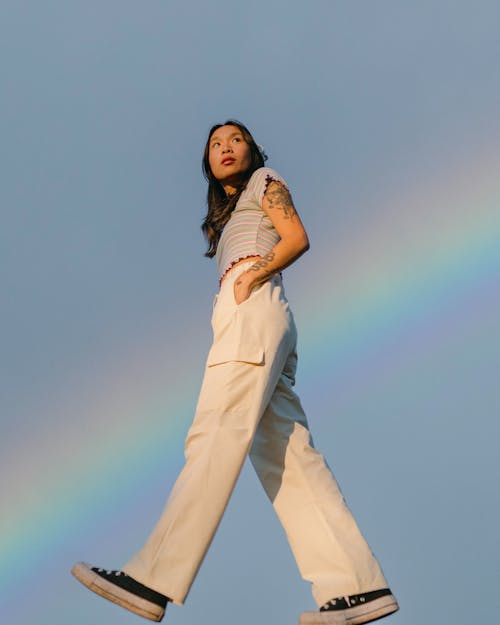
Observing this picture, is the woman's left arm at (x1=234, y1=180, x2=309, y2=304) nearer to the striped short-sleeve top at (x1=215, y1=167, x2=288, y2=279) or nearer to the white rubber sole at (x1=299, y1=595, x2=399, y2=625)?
the striped short-sleeve top at (x1=215, y1=167, x2=288, y2=279)

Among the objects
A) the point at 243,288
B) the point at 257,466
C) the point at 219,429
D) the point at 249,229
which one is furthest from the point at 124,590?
the point at 249,229

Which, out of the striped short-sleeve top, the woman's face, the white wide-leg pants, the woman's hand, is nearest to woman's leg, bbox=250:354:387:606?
the white wide-leg pants

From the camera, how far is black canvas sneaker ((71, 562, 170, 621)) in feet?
10.3

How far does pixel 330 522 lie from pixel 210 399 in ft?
2.20

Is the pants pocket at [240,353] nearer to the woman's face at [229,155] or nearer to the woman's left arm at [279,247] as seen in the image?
the woman's left arm at [279,247]

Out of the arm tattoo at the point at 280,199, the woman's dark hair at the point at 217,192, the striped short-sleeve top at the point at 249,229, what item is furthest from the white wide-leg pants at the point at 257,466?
the woman's dark hair at the point at 217,192

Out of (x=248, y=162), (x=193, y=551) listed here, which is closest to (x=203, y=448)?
(x=193, y=551)

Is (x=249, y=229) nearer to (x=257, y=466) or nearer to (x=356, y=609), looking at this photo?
(x=257, y=466)

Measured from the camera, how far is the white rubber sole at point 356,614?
3225mm

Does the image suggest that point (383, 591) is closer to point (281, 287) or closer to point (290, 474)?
point (290, 474)

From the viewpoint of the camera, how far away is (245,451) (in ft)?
11.1

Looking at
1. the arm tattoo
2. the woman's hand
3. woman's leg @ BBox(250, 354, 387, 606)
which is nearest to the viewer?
woman's leg @ BBox(250, 354, 387, 606)

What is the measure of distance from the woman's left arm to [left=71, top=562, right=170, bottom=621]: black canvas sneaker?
44.2 inches

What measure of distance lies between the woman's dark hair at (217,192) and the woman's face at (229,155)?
34mm
